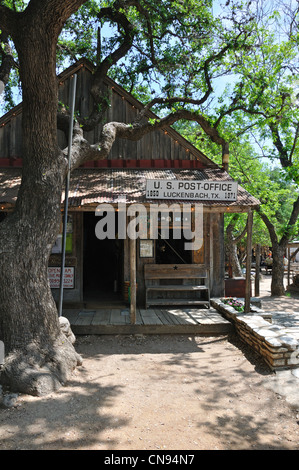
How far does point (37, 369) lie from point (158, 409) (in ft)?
5.66

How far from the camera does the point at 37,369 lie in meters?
4.82

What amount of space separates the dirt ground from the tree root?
13 cm

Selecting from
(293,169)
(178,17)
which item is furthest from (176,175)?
(178,17)

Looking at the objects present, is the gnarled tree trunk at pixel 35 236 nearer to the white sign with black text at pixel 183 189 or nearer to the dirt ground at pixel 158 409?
the dirt ground at pixel 158 409

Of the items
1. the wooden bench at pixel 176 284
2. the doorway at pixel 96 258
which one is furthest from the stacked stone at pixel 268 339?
the doorway at pixel 96 258

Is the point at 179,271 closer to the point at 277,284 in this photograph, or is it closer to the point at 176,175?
the point at 176,175

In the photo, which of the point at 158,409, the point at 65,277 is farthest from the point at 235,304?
the point at 158,409

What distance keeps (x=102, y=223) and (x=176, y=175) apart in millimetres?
2658

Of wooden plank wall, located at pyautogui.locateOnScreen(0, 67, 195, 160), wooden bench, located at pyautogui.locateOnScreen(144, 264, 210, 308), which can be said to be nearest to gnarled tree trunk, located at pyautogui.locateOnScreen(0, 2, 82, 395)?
wooden bench, located at pyautogui.locateOnScreen(144, 264, 210, 308)

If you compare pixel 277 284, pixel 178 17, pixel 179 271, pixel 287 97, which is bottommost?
pixel 277 284

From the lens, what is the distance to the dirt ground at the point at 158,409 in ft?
11.8

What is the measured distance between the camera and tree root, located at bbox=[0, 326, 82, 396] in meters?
4.61

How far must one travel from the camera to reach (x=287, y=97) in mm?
11008

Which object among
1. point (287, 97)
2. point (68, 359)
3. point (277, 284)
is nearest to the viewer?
point (68, 359)
